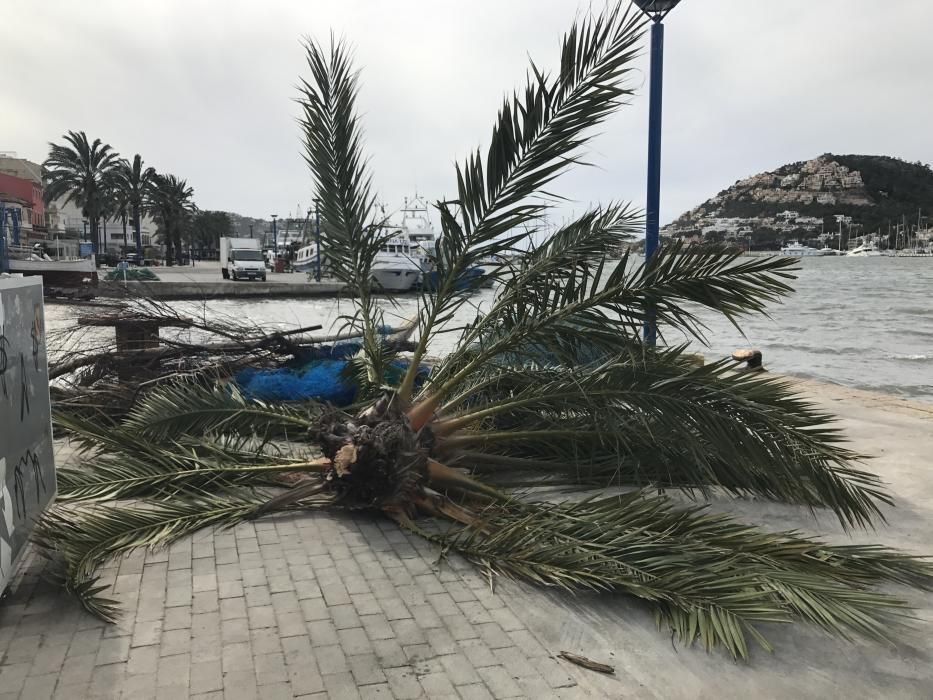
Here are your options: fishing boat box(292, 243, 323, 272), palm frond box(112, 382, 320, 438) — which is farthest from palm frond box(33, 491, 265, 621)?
fishing boat box(292, 243, 323, 272)

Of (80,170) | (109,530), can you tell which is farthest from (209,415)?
(80,170)

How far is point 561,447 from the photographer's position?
498 cm

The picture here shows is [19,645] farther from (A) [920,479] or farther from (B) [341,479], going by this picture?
(A) [920,479]

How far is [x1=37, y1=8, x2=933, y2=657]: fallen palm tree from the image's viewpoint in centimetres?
336

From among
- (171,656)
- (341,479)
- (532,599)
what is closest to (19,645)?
(171,656)

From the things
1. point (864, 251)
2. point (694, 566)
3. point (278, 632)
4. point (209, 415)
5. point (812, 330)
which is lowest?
point (812, 330)

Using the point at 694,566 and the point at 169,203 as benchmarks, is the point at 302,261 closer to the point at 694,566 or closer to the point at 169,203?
the point at 169,203

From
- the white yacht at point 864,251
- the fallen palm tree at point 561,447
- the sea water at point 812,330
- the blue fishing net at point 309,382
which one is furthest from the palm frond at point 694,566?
the white yacht at point 864,251

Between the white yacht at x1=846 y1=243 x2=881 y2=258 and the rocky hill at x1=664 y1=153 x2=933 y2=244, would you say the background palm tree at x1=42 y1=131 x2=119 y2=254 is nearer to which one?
the rocky hill at x1=664 y1=153 x2=933 y2=244

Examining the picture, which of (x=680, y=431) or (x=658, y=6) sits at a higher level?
(x=658, y=6)

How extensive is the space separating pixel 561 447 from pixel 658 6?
4.24 m

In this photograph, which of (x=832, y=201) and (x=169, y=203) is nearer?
(x=169, y=203)

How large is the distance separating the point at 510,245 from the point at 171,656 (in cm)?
339

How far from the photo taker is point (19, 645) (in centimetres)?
286
